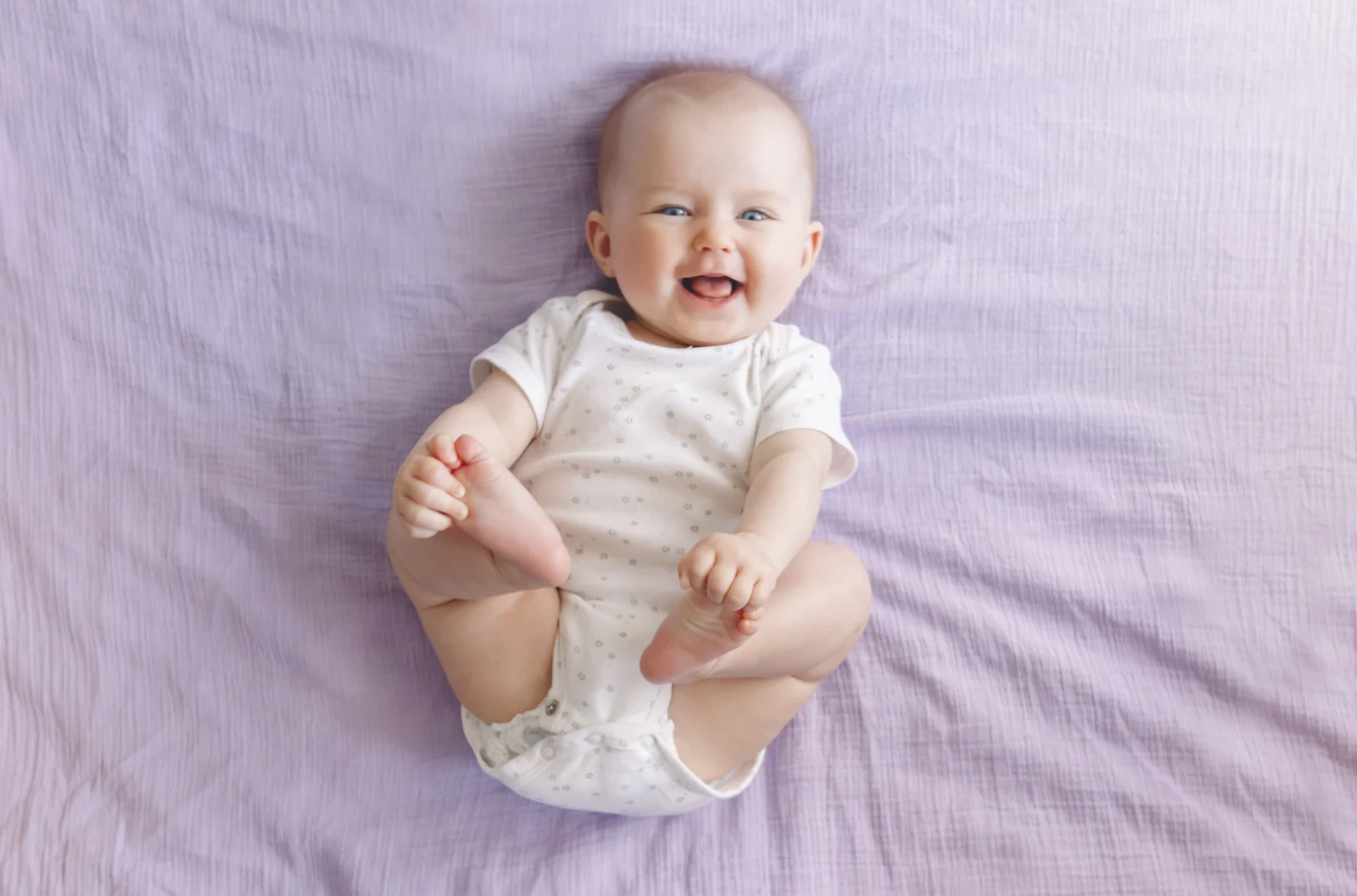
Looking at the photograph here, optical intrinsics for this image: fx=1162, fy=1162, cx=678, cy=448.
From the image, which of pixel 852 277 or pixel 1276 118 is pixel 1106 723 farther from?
pixel 1276 118

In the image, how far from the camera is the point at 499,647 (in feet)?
3.59

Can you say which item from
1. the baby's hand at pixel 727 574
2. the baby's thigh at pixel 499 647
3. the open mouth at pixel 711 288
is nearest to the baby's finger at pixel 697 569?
the baby's hand at pixel 727 574

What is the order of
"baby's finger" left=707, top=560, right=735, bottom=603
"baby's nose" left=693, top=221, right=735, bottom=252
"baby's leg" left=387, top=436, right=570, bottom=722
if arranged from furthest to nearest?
"baby's nose" left=693, top=221, right=735, bottom=252, "baby's leg" left=387, top=436, right=570, bottom=722, "baby's finger" left=707, top=560, right=735, bottom=603

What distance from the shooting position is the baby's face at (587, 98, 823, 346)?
3.76ft

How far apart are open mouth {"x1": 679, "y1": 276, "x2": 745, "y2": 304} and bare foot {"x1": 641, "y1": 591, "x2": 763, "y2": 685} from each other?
355 mm

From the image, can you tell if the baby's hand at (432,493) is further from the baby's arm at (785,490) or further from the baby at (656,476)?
the baby's arm at (785,490)

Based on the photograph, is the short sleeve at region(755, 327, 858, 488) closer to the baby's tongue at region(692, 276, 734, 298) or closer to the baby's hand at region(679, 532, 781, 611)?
the baby's tongue at region(692, 276, 734, 298)

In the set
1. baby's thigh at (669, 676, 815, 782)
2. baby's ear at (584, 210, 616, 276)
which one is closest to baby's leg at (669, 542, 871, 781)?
baby's thigh at (669, 676, 815, 782)

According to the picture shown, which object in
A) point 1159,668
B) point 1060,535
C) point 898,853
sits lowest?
point 898,853

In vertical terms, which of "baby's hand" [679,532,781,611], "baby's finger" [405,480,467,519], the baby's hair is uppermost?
the baby's hair

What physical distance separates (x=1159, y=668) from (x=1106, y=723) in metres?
0.08

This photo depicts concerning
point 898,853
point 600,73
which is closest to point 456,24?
point 600,73

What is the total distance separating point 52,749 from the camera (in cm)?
115

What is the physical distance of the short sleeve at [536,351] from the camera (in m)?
1.18
